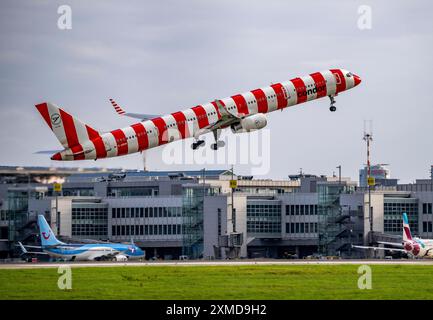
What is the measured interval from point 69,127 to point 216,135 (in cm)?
1928

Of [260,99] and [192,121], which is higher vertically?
[260,99]

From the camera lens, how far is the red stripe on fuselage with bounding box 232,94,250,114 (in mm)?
159925

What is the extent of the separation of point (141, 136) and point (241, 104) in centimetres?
1615

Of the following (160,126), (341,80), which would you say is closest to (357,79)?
(341,80)

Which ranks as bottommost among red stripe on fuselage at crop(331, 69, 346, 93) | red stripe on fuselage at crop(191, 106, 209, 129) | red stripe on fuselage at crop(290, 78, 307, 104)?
red stripe on fuselage at crop(191, 106, 209, 129)

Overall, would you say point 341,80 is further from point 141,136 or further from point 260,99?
point 141,136

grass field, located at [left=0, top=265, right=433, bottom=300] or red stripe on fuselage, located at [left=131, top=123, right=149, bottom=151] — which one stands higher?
red stripe on fuselage, located at [left=131, top=123, right=149, bottom=151]

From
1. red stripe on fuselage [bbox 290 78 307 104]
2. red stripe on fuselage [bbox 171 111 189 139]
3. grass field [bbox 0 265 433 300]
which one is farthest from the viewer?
red stripe on fuselage [bbox 290 78 307 104]

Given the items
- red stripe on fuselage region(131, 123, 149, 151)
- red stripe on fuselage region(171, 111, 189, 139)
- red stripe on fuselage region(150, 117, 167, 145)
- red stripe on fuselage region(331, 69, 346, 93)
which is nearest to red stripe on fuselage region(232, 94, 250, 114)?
red stripe on fuselage region(171, 111, 189, 139)

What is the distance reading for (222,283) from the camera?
146 metres

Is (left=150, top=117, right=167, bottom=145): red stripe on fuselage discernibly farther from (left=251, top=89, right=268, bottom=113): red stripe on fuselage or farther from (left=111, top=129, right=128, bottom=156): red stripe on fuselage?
(left=251, top=89, right=268, bottom=113): red stripe on fuselage
